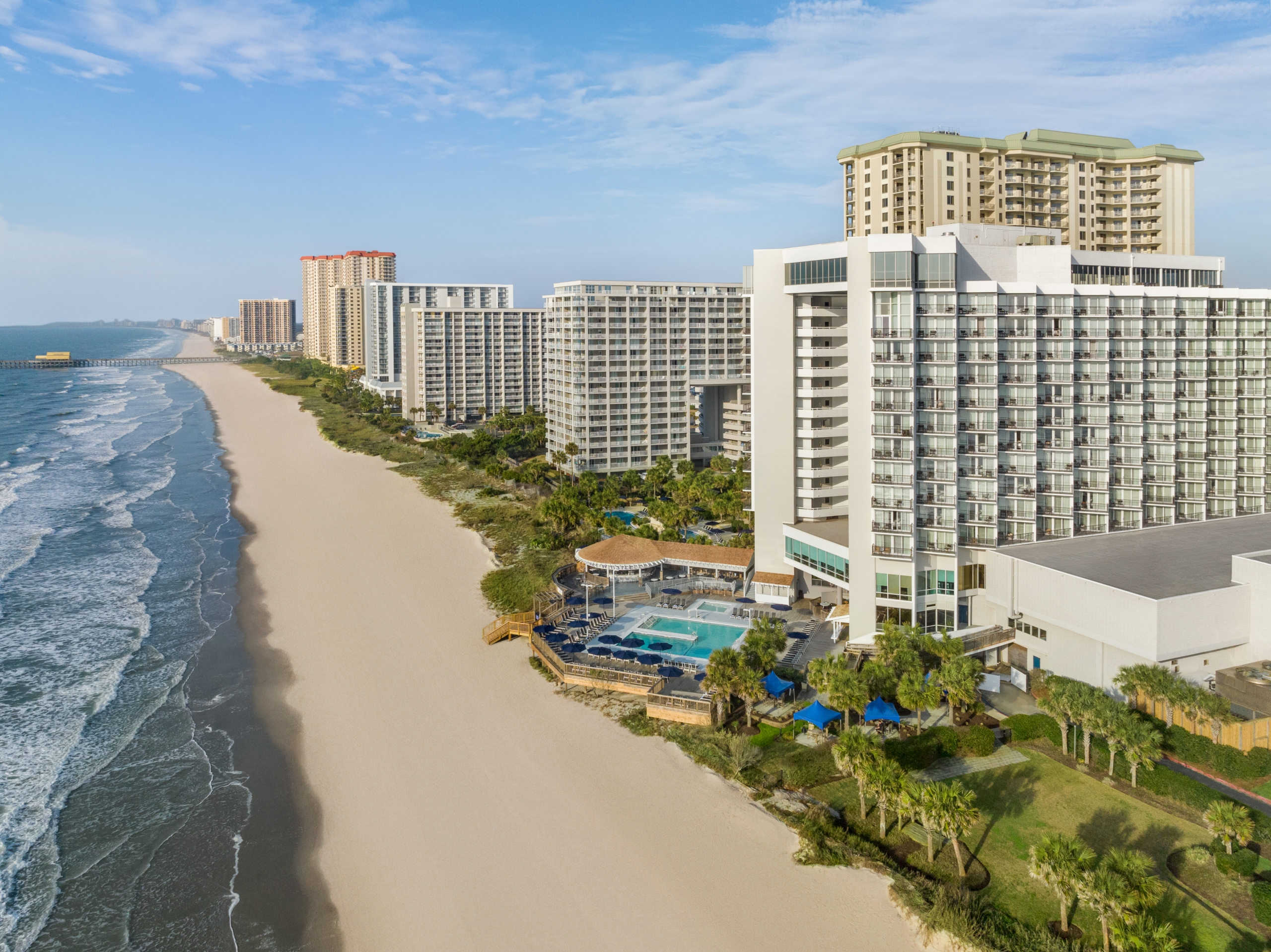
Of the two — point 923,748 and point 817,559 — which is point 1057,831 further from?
point 817,559

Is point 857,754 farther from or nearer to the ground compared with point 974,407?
nearer to the ground

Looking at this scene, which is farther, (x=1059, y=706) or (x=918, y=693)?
(x=918, y=693)

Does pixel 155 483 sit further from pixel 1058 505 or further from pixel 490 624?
pixel 1058 505

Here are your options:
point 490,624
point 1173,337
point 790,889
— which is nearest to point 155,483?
point 490,624

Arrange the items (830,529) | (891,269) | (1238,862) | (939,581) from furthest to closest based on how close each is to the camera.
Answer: (830,529), (939,581), (891,269), (1238,862)

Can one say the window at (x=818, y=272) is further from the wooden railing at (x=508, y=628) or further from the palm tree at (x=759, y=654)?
the wooden railing at (x=508, y=628)

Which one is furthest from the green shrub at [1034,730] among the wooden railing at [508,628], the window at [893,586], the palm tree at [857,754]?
the wooden railing at [508,628]

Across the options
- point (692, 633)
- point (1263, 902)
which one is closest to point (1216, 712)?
point (1263, 902)
